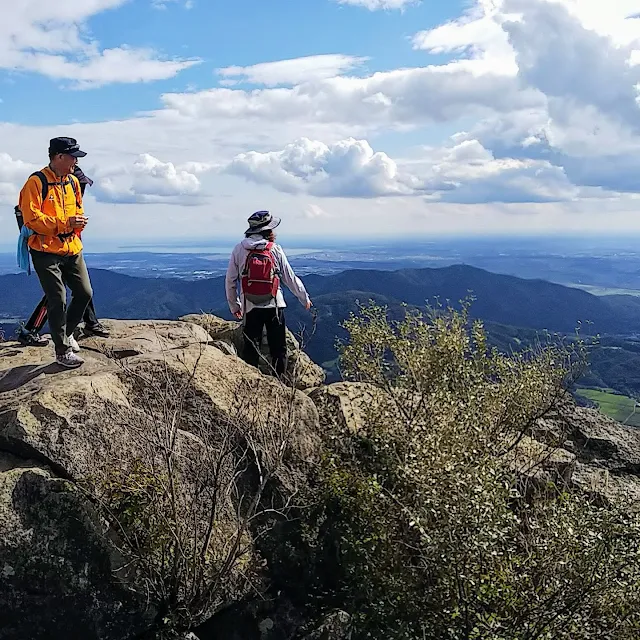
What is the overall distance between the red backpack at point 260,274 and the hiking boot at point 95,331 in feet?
8.88

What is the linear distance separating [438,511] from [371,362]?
4093 millimetres

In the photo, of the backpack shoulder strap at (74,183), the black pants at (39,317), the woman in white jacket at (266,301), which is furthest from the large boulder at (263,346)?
the backpack shoulder strap at (74,183)

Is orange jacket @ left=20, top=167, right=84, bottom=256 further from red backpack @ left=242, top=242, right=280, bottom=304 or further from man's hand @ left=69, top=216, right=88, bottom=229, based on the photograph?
red backpack @ left=242, top=242, right=280, bottom=304

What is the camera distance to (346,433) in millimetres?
9031

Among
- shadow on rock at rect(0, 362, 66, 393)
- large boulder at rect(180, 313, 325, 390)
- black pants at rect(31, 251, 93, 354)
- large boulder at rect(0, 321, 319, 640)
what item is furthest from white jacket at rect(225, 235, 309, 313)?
shadow on rock at rect(0, 362, 66, 393)

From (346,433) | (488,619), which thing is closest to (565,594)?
(488,619)

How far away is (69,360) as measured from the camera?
8.83 m

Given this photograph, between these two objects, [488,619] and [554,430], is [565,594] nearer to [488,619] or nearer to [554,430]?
[488,619]

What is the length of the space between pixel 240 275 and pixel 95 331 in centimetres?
286

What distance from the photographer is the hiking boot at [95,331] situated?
11.3 m

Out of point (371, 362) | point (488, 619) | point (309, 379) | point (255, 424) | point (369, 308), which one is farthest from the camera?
point (309, 379)

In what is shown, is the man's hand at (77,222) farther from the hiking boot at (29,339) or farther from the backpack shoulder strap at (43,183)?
the hiking boot at (29,339)

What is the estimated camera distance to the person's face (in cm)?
873

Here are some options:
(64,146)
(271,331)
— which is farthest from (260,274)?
(64,146)
